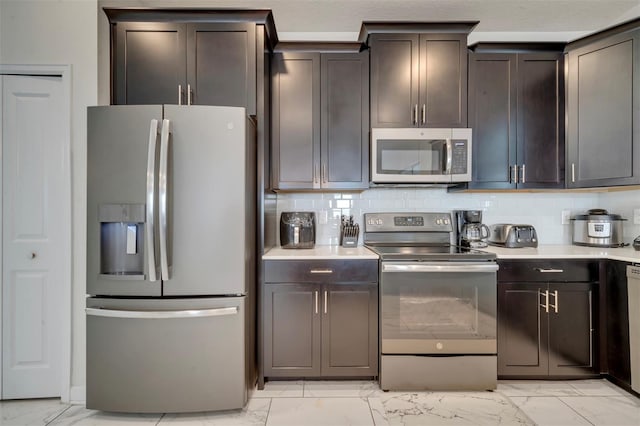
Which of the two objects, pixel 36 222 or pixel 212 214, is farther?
pixel 36 222

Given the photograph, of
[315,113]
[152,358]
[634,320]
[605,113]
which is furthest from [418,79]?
[152,358]

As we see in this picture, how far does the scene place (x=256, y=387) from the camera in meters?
2.19

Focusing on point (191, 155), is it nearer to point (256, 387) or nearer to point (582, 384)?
point (256, 387)

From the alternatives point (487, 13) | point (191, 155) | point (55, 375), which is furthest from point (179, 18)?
point (55, 375)

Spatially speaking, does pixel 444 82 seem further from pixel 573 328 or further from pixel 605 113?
pixel 573 328

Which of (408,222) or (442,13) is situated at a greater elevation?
(442,13)

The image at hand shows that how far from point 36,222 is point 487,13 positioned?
3569 millimetres

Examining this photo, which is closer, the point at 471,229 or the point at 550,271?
the point at 550,271

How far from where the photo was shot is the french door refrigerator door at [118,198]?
1772 mm

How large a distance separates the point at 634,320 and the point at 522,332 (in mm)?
628

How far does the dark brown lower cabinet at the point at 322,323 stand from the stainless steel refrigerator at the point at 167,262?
0.34m

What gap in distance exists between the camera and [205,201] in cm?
184

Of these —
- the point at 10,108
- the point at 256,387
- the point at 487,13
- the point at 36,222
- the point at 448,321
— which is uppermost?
the point at 487,13

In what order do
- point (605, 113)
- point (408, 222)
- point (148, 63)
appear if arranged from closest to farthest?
point (148, 63), point (605, 113), point (408, 222)
